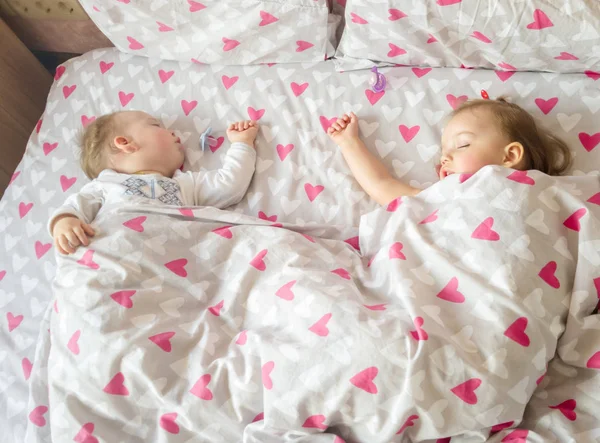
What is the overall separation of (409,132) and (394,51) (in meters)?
0.22

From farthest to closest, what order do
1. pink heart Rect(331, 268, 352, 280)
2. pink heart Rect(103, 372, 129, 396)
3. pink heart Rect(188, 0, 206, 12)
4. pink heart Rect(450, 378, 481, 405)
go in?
pink heart Rect(188, 0, 206, 12), pink heart Rect(331, 268, 352, 280), pink heart Rect(103, 372, 129, 396), pink heart Rect(450, 378, 481, 405)

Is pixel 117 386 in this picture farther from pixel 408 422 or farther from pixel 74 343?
pixel 408 422

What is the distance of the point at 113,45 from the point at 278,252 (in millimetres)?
1030

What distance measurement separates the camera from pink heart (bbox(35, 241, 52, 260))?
4.40 ft

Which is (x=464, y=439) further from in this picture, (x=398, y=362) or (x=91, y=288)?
(x=91, y=288)

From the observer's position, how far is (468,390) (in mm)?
856

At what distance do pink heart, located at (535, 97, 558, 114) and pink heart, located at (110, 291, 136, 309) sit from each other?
1.01 meters

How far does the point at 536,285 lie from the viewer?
913 mm

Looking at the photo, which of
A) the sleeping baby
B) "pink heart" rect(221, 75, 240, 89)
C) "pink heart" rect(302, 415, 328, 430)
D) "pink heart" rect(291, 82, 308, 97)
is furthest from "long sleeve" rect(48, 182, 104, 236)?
"pink heart" rect(302, 415, 328, 430)

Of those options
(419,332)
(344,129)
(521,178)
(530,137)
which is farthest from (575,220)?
(344,129)

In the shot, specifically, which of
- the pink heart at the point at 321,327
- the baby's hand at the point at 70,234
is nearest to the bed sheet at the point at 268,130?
the baby's hand at the point at 70,234

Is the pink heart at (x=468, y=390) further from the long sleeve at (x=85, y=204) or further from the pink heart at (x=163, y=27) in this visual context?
the pink heart at (x=163, y=27)

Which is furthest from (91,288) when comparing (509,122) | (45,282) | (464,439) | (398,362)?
(509,122)

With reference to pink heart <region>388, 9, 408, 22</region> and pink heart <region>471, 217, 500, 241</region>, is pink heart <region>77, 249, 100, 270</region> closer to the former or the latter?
pink heart <region>471, 217, 500, 241</region>
